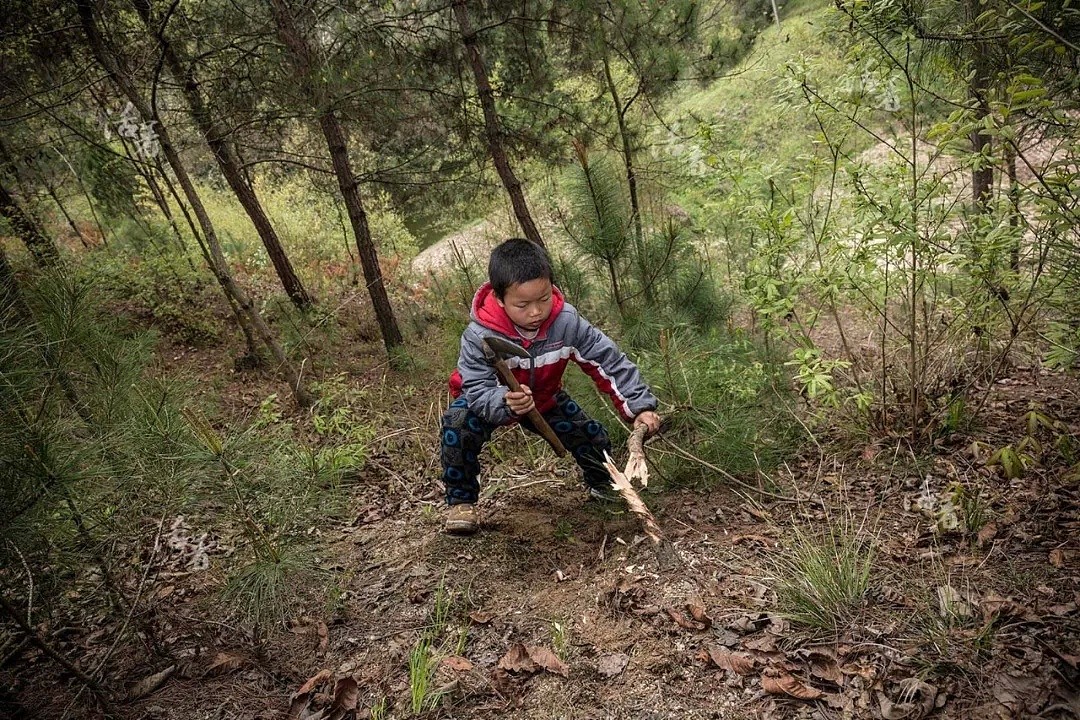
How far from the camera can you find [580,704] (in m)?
1.84

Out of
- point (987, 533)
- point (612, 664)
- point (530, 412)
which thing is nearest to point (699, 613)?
point (612, 664)

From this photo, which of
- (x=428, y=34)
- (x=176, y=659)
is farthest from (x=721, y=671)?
(x=428, y=34)

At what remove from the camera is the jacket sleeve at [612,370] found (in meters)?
2.68

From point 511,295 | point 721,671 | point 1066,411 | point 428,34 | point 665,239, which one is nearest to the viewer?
point 721,671

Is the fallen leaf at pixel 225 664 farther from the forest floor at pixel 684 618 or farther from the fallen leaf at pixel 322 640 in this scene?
the fallen leaf at pixel 322 640

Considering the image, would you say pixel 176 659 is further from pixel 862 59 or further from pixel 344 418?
pixel 862 59

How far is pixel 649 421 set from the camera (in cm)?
257

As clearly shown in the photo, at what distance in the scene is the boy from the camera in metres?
2.55

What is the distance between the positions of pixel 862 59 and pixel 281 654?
3653 millimetres

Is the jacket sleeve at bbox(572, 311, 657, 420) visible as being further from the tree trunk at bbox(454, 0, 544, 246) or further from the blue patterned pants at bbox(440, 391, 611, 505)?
the tree trunk at bbox(454, 0, 544, 246)

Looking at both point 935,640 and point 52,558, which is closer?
point 935,640

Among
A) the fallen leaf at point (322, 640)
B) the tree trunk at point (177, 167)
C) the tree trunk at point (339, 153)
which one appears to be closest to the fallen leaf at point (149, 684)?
the fallen leaf at point (322, 640)

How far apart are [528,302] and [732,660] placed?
1660 millimetres

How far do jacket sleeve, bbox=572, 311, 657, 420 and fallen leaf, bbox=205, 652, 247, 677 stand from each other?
1991mm
